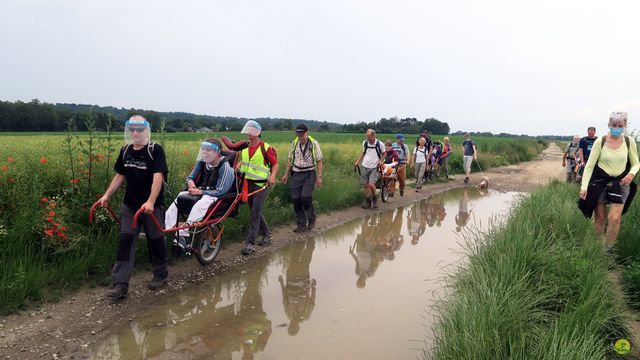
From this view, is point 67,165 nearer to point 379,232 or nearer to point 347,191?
point 379,232

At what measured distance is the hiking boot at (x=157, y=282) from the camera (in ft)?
15.5

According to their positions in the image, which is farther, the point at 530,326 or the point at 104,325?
the point at 104,325

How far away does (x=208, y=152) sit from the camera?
17.7ft

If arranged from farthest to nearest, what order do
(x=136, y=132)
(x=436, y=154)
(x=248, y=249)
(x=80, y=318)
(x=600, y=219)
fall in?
(x=436, y=154) < (x=248, y=249) < (x=600, y=219) < (x=136, y=132) < (x=80, y=318)

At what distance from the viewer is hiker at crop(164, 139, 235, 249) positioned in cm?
505

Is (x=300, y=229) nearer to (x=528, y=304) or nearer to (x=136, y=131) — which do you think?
(x=136, y=131)

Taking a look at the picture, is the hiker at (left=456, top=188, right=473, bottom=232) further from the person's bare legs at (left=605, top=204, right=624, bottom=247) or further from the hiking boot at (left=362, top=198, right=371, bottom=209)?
the person's bare legs at (left=605, top=204, right=624, bottom=247)

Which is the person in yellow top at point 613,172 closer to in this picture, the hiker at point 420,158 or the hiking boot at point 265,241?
the hiking boot at point 265,241

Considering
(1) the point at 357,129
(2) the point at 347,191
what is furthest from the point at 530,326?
(1) the point at 357,129

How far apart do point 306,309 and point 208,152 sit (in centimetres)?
242

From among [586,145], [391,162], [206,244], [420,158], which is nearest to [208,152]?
[206,244]

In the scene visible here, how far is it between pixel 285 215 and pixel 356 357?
4.90 metres

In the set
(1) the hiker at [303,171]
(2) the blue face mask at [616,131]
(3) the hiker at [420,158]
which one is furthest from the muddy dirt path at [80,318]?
(3) the hiker at [420,158]

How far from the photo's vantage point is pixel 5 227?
4.55 metres
